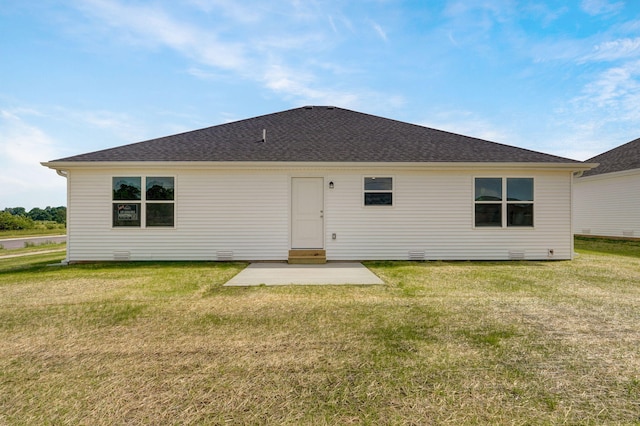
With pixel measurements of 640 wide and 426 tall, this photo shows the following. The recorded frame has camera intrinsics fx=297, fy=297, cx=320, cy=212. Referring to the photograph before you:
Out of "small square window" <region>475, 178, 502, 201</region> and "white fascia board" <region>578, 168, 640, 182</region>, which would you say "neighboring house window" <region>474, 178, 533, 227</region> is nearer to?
"small square window" <region>475, 178, 502, 201</region>

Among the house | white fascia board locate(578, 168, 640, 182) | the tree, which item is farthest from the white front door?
the tree

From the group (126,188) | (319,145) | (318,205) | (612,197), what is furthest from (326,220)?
(612,197)

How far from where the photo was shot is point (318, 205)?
29.9 feet

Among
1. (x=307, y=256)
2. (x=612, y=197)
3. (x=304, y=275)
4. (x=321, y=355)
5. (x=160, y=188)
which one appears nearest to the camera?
(x=321, y=355)

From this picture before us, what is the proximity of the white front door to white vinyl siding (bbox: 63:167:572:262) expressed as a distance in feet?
0.63

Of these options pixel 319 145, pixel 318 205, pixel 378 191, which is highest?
pixel 319 145

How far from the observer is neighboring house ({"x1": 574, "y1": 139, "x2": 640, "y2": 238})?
14430mm

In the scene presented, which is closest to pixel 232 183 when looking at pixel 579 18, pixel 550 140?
pixel 579 18

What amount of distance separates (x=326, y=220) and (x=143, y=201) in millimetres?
5524

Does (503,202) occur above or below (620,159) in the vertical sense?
below

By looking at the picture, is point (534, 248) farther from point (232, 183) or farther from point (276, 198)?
point (232, 183)

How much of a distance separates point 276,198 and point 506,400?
7.54m

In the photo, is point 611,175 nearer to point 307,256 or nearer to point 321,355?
point 307,256

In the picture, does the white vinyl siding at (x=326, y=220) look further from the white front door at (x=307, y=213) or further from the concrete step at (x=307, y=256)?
the concrete step at (x=307, y=256)
